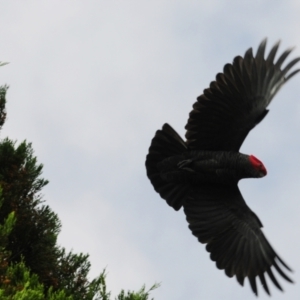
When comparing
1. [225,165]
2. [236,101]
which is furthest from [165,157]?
[236,101]

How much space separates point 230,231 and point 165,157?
3.11ft

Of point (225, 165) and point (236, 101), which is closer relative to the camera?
point (236, 101)

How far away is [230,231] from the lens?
7.23 m

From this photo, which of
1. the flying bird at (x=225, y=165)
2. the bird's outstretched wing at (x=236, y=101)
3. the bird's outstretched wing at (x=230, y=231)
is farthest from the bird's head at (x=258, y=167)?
A: the bird's outstretched wing at (x=230, y=231)

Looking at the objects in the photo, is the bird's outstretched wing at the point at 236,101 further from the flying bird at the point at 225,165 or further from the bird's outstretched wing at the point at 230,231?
the bird's outstretched wing at the point at 230,231

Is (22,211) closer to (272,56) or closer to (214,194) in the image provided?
(214,194)

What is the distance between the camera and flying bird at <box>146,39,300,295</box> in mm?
6703

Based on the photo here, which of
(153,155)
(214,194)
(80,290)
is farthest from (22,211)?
(214,194)

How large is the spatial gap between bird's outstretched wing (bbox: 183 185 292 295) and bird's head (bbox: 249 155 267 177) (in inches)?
21.5

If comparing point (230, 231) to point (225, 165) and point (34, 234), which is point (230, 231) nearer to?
point (225, 165)

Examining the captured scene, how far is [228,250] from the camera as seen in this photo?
23.3 ft

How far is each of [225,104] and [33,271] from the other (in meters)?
2.40

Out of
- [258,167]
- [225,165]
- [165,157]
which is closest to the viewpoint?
[258,167]

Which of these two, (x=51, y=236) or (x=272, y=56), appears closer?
(x=272, y=56)
